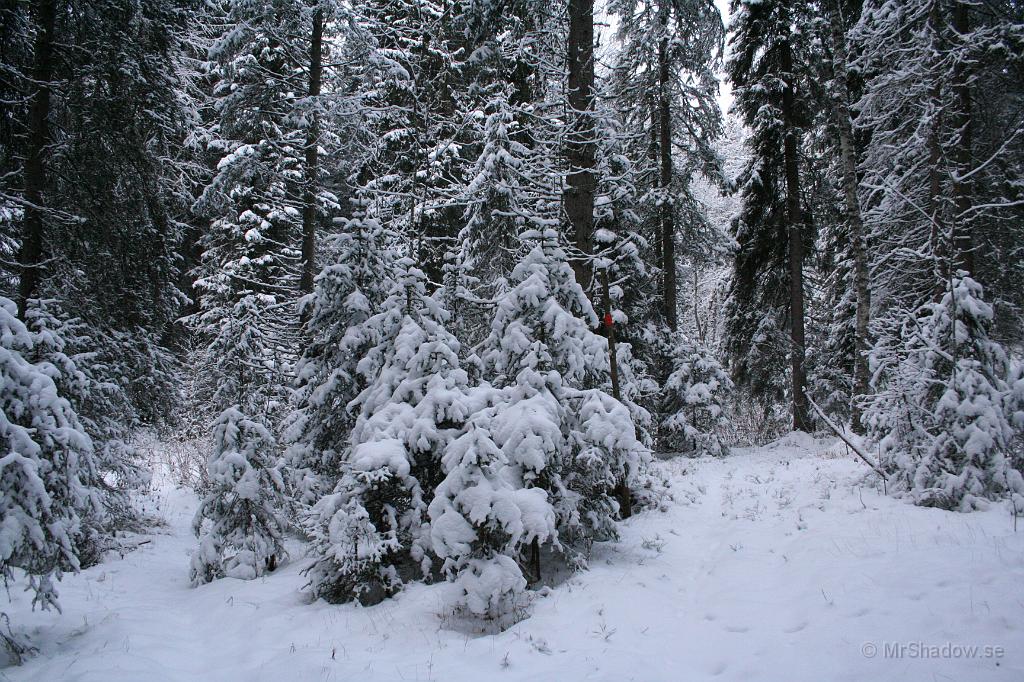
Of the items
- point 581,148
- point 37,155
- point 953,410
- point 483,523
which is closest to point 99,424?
point 37,155

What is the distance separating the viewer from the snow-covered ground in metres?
4.21

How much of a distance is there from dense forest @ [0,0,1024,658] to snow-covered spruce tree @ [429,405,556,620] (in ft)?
0.11

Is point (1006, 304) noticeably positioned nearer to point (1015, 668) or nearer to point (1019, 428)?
point (1019, 428)

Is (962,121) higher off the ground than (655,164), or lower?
lower

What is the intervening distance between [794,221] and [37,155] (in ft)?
58.6

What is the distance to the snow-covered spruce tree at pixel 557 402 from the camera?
5.87m

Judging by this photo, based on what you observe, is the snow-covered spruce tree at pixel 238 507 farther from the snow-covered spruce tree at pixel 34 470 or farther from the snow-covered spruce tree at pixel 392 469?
the snow-covered spruce tree at pixel 34 470

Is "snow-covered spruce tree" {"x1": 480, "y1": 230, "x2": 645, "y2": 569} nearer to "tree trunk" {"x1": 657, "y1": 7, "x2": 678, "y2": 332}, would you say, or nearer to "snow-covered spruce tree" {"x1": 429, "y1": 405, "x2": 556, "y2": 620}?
"snow-covered spruce tree" {"x1": 429, "y1": 405, "x2": 556, "y2": 620}

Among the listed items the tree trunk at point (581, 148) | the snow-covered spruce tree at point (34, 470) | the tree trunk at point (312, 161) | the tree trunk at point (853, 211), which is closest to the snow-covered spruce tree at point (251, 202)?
the tree trunk at point (312, 161)

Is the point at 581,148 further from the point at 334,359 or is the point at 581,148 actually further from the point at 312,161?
the point at 312,161

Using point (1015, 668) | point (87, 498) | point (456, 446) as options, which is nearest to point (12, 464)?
point (87, 498)

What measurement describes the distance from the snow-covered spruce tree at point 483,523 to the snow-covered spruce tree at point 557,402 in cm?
42

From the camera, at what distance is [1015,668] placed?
12.1ft

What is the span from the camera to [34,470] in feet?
14.6
